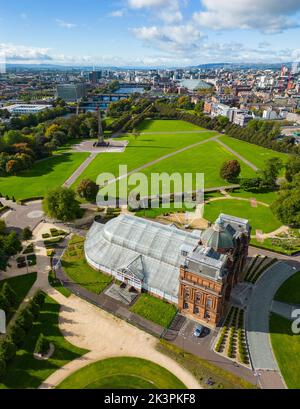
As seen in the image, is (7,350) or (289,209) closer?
(7,350)

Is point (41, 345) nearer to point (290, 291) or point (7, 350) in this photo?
point (7, 350)

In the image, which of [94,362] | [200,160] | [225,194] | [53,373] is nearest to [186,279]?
[94,362]

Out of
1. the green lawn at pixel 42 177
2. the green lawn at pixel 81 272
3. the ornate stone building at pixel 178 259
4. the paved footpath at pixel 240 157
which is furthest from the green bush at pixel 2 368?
the paved footpath at pixel 240 157

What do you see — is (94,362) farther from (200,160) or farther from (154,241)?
(200,160)

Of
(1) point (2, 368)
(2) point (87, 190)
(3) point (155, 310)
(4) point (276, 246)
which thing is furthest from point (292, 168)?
(1) point (2, 368)

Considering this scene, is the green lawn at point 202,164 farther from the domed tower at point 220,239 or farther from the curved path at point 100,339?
the curved path at point 100,339

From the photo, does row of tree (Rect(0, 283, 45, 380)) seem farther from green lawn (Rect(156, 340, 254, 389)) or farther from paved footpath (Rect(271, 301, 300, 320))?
paved footpath (Rect(271, 301, 300, 320))
